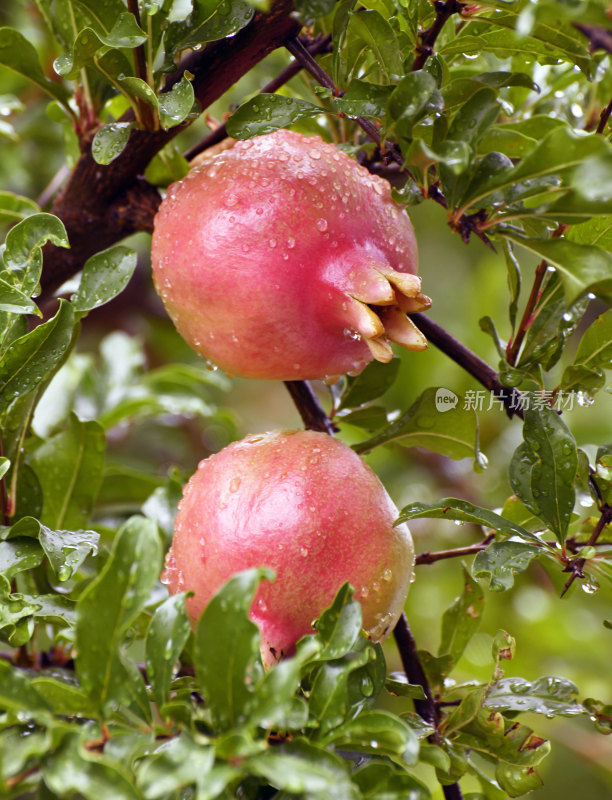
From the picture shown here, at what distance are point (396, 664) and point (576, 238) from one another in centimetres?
124

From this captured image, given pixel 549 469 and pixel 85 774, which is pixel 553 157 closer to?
pixel 549 469

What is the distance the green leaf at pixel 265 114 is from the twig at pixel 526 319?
0.69ft

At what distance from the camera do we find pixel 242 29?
628 millimetres

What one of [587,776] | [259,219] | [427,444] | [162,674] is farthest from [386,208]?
[587,776]

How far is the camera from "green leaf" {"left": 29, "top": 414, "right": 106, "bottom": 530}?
0.79 metres

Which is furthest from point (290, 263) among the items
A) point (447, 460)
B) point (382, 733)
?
point (447, 460)

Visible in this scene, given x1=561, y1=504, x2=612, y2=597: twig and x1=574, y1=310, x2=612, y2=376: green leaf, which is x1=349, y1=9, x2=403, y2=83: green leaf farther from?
x1=561, y1=504, x2=612, y2=597: twig

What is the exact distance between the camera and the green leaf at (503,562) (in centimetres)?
53

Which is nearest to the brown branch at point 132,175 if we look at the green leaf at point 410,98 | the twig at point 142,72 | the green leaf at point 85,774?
the twig at point 142,72

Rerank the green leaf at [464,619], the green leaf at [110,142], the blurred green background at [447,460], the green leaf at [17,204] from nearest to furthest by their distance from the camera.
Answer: the green leaf at [110,142]
the green leaf at [464,619]
the green leaf at [17,204]
the blurred green background at [447,460]

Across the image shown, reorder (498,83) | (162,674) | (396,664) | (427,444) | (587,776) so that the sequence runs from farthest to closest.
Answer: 1. (587,776)
2. (396,664)
3. (427,444)
4. (498,83)
5. (162,674)

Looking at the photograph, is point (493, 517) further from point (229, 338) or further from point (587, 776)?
point (587, 776)

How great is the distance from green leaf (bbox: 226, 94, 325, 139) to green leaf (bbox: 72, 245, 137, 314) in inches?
5.5

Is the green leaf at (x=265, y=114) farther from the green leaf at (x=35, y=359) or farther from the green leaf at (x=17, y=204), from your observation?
the green leaf at (x=17, y=204)
